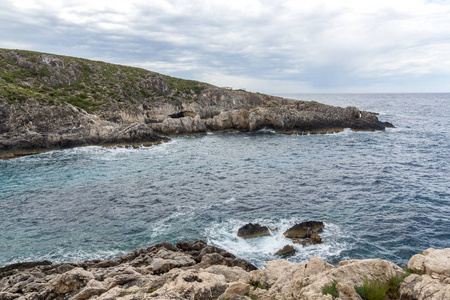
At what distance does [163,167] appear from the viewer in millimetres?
41688

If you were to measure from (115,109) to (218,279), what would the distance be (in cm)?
6647

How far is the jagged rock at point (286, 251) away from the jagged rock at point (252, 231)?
7.68 feet

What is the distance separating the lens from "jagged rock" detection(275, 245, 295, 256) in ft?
65.5

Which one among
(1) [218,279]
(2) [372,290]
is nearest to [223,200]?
(1) [218,279]

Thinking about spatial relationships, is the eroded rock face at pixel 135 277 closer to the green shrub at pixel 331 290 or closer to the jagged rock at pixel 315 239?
the green shrub at pixel 331 290

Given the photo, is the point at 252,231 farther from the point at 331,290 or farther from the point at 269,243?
the point at 331,290

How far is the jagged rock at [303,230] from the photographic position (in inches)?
859

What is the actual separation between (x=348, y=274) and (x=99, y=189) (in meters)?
29.4

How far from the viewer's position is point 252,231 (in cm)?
2225

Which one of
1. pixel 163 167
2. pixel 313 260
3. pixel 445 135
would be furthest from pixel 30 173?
pixel 445 135

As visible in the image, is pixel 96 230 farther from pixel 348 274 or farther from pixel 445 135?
pixel 445 135

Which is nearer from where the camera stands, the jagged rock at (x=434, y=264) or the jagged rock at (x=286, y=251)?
the jagged rock at (x=434, y=264)

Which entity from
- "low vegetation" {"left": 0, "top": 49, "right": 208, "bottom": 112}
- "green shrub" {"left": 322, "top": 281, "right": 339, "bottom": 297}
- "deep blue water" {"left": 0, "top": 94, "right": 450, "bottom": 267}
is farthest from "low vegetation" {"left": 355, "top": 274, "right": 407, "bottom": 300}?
"low vegetation" {"left": 0, "top": 49, "right": 208, "bottom": 112}

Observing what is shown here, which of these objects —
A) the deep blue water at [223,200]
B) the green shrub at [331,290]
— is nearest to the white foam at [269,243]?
the deep blue water at [223,200]
